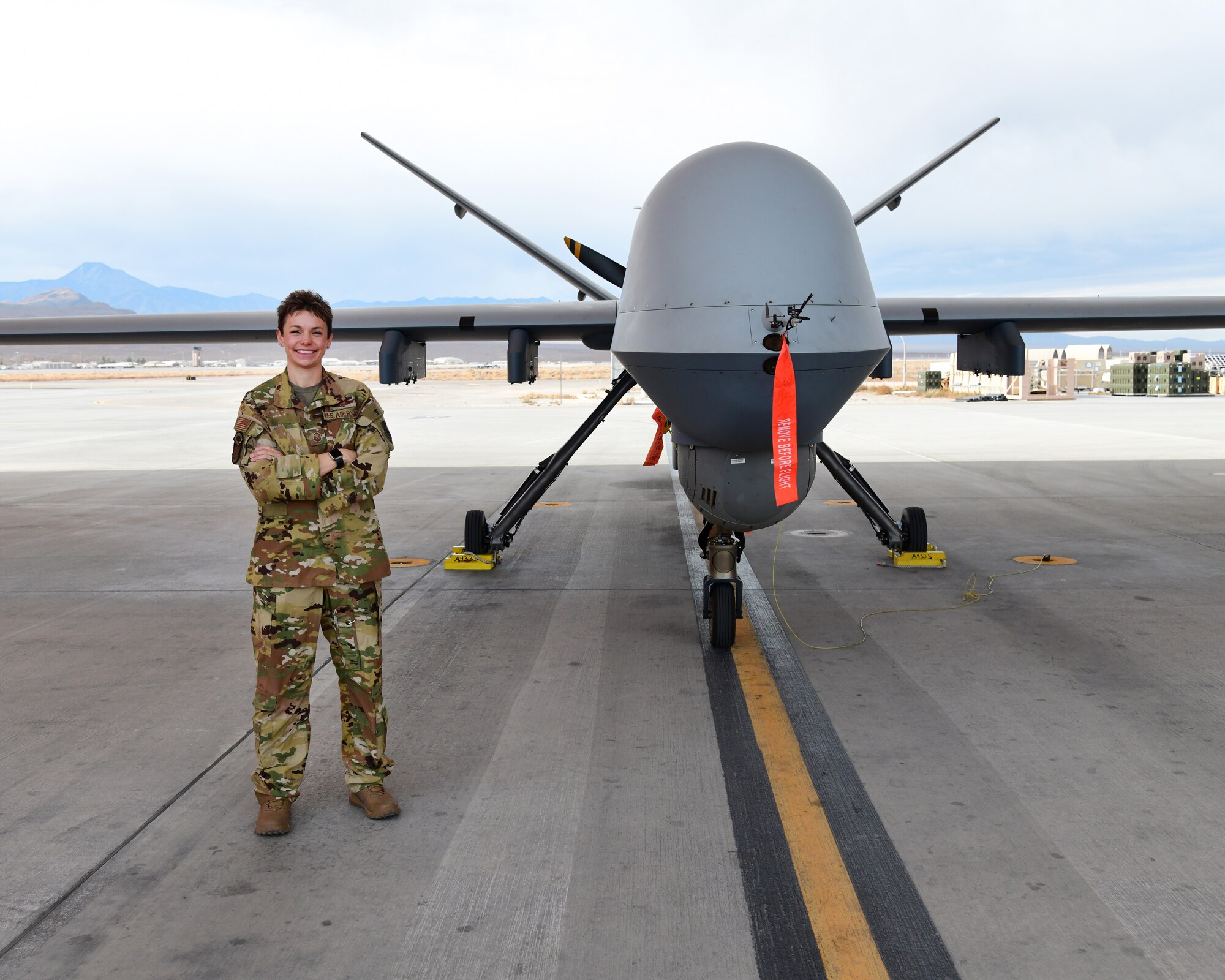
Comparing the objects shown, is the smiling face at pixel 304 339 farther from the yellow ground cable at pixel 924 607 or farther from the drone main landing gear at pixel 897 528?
the drone main landing gear at pixel 897 528

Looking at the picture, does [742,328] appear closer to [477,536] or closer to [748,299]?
[748,299]

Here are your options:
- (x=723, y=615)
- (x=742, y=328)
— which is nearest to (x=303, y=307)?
(x=742, y=328)

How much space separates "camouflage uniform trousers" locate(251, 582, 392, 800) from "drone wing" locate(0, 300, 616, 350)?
5.27 meters

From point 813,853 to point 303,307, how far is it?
2.80 meters

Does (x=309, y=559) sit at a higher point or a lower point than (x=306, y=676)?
Result: higher

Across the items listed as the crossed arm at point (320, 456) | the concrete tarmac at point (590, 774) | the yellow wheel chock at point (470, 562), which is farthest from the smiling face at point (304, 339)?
the yellow wheel chock at point (470, 562)

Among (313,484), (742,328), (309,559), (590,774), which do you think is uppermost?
(742,328)

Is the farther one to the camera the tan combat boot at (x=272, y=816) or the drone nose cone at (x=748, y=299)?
the drone nose cone at (x=748, y=299)

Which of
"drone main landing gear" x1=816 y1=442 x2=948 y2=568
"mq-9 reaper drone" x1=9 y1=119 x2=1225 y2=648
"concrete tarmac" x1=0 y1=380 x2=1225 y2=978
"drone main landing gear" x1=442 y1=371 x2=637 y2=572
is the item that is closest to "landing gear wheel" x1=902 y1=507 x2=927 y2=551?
"drone main landing gear" x1=816 y1=442 x2=948 y2=568

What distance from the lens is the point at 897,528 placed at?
8961 mm

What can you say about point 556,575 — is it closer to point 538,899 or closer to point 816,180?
point 816,180

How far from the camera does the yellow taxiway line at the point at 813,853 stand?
284 cm

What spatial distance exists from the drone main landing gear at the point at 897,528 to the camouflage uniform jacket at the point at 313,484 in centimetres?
564

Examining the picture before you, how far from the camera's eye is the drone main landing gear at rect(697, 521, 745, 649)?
6094 mm
